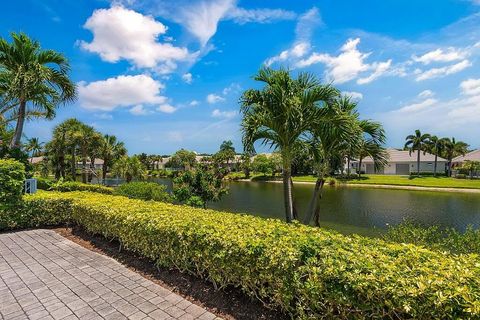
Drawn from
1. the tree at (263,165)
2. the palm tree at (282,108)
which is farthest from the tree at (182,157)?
the palm tree at (282,108)

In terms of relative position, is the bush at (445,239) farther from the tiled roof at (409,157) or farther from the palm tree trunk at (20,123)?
the tiled roof at (409,157)

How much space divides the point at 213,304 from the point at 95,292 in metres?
2.13

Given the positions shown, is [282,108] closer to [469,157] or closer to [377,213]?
[377,213]

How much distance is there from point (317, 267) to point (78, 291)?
421 cm

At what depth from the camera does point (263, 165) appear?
214 ft

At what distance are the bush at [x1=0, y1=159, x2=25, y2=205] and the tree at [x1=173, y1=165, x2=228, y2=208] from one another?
34.4 feet

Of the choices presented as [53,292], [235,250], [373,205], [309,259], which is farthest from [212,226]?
[373,205]

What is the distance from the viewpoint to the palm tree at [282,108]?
8.37 m

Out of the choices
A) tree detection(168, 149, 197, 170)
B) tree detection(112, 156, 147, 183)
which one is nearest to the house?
tree detection(168, 149, 197, 170)

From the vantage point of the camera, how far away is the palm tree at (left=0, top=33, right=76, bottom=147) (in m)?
12.0

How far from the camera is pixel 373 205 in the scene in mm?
25922

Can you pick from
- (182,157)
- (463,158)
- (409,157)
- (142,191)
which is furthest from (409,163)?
(142,191)

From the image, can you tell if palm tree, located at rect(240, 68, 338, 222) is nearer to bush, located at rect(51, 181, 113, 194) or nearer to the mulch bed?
the mulch bed

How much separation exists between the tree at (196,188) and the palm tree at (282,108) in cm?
1145
